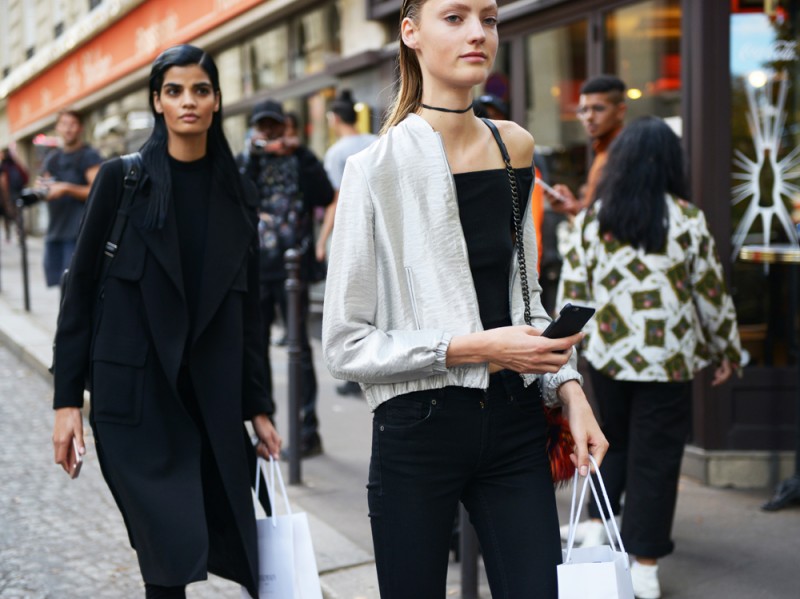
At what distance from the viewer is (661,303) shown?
13.9 feet

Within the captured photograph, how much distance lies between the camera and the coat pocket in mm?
3035

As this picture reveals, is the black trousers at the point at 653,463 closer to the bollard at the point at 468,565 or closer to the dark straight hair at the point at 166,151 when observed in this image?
the bollard at the point at 468,565

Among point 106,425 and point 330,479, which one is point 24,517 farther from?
point 106,425

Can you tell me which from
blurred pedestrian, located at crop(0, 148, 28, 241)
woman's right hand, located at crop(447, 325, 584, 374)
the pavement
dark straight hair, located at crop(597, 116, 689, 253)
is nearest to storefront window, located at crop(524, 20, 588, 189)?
the pavement

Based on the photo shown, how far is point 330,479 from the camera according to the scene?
19.6 ft

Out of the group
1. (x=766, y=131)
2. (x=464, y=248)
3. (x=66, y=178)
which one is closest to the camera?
(x=464, y=248)

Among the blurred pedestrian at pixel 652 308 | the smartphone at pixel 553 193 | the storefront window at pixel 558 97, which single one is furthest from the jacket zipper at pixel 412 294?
the storefront window at pixel 558 97

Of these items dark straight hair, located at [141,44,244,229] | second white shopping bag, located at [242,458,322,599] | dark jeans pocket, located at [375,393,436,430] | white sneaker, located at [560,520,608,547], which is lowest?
white sneaker, located at [560,520,608,547]

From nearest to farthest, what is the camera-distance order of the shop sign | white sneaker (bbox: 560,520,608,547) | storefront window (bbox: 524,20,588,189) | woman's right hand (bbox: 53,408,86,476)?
woman's right hand (bbox: 53,408,86,476) → white sneaker (bbox: 560,520,608,547) → storefront window (bbox: 524,20,588,189) → the shop sign

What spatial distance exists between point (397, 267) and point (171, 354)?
1.07m

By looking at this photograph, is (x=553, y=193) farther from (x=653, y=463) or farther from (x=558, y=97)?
(x=558, y=97)

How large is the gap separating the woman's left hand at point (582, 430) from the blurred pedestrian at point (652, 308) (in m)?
1.91

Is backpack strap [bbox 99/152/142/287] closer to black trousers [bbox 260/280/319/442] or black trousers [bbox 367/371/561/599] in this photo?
black trousers [bbox 367/371/561/599]

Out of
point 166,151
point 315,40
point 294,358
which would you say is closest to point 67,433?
point 166,151
